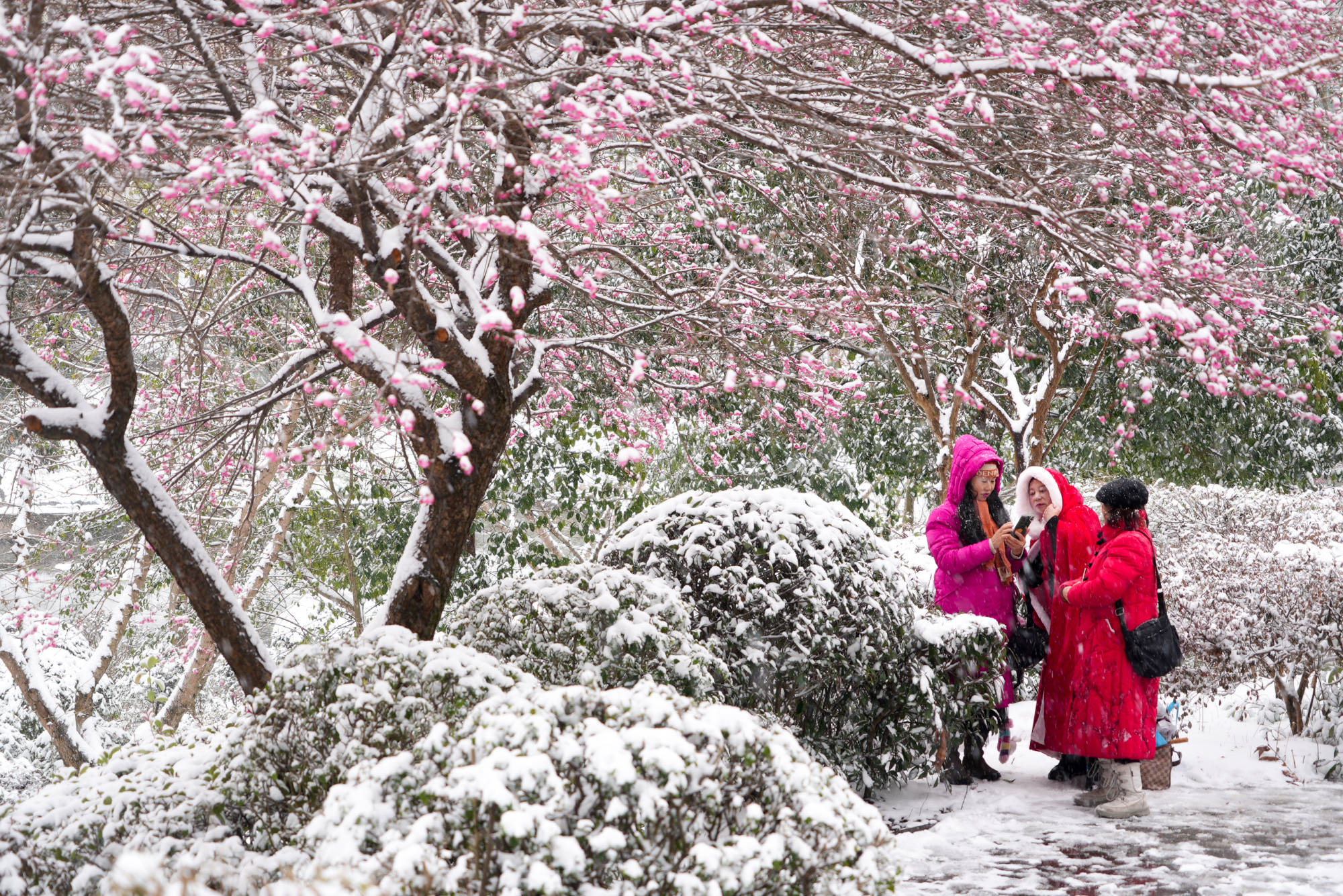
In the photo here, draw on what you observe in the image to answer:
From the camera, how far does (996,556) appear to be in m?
5.11

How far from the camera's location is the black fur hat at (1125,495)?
465 centimetres

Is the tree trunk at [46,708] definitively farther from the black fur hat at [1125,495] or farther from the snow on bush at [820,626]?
the black fur hat at [1125,495]

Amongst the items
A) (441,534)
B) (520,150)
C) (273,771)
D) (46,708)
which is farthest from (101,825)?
(46,708)

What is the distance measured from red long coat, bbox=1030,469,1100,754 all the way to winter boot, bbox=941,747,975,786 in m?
0.37

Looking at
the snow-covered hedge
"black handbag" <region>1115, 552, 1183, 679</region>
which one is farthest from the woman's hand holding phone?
the snow-covered hedge

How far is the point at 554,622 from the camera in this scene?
3934 millimetres

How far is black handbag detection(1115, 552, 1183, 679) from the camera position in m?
4.59

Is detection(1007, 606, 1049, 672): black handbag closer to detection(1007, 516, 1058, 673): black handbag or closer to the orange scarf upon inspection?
detection(1007, 516, 1058, 673): black handbag

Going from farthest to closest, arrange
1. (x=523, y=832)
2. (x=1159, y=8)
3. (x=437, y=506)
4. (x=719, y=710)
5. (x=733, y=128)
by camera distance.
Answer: (x=437, y=506) → (x=733, y=128) → (x=1159, y=8) → (x=719, y=710) → (x=523, y=832)

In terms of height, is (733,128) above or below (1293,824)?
above

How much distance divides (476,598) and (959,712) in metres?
2.32

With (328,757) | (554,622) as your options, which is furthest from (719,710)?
(554,622)

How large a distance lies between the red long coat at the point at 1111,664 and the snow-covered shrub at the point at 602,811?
263cm

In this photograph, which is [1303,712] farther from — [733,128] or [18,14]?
[18,14]
